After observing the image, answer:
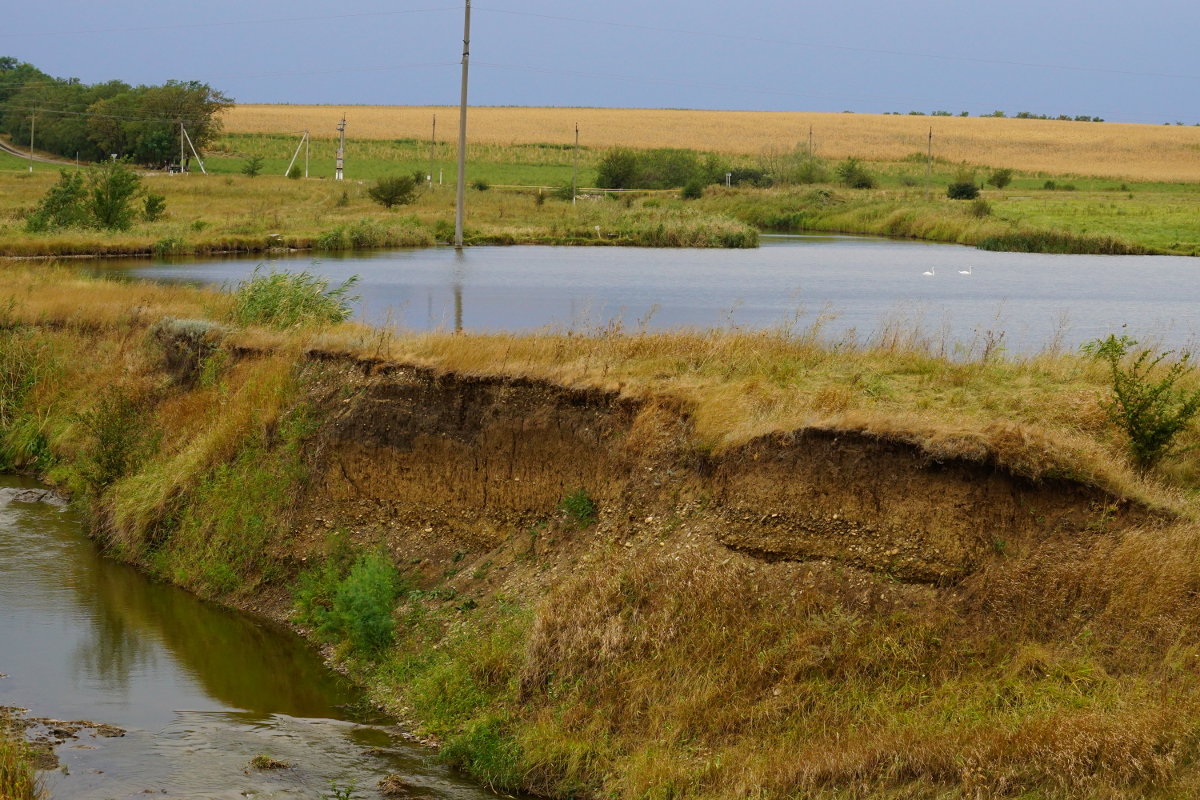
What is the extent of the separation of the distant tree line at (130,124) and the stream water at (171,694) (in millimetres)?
90455

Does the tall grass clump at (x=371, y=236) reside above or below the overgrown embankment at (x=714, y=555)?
above

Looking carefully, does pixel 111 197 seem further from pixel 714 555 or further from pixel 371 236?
pixel 714 555

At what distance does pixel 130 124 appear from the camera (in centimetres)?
10538

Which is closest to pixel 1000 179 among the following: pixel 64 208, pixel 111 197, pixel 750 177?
pixel 750 177

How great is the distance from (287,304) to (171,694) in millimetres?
8975

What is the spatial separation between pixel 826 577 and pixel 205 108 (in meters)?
106

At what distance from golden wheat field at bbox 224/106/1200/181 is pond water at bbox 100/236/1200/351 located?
6902 cm

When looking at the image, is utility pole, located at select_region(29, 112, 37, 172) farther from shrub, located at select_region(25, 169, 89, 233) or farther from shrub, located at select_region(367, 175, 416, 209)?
shrub, located at select_region(25, 169, 89, 233)

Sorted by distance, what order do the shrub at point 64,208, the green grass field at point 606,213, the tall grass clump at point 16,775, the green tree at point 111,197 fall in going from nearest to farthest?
1. the tall grass clump at point 16,775
2. the shrub at point 64,208
3. the green tree at point 111,197
4. the green grass field at point 606,213

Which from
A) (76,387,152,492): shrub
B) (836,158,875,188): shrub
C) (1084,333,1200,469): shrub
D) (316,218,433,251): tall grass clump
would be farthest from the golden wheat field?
(1084,333,1200,469): shrub

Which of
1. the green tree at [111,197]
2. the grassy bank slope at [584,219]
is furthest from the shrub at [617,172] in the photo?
the green tree at [111,197]

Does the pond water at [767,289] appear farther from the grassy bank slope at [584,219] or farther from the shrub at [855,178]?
the shrub at [855,178]

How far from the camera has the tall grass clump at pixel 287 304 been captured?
65.4ft

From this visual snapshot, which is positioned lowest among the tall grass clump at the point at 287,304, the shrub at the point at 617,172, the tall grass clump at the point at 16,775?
the tall grass clump at the point at 16,775
